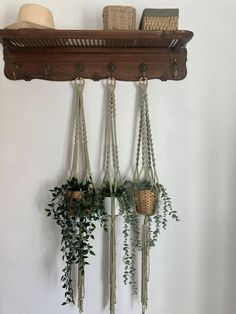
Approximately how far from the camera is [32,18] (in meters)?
1.26

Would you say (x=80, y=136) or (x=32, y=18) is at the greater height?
(x=32, y=18)

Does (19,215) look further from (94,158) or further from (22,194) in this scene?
(94,158)

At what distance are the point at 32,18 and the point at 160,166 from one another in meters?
0.77

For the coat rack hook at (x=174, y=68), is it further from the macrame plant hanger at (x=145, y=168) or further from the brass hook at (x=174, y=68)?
the macrame plant hanger at (x=145, y=168)

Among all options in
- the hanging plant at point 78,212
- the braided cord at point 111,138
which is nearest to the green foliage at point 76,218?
the hanging plant at point 78,212

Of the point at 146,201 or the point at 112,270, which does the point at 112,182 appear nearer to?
the point at 146,201

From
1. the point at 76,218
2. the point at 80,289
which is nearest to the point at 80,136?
the point at 76,218

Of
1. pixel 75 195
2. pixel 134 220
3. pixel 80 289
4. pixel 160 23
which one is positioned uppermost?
pixel 160 23

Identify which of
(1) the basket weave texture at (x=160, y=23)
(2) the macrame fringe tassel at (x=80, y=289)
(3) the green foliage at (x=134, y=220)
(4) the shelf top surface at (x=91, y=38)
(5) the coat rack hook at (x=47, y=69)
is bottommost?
(2) the macrame fringe tassel at (x=80, y=289)

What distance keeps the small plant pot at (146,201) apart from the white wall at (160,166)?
16cm

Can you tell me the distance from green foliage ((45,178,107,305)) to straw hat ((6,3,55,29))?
1.98 feet

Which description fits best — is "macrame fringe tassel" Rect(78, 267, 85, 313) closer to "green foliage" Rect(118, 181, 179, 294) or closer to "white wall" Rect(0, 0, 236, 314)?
"white wall" Rect(0, 0, 236, 314)

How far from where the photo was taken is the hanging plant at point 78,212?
128cm

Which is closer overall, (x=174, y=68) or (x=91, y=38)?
(x=91, y=38)
